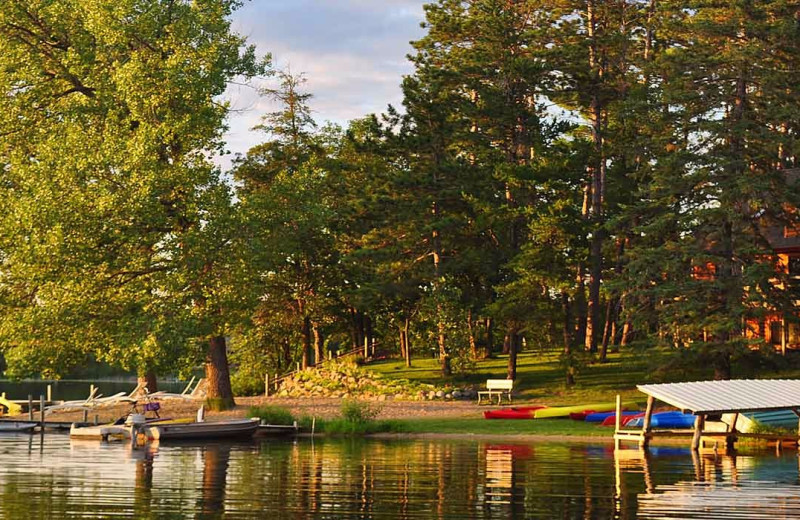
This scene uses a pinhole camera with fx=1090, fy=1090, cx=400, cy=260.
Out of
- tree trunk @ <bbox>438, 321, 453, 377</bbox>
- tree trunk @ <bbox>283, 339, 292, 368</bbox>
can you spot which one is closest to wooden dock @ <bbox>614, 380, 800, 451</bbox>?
tree trunk @ <bbox>438, 321, 453, 377</bbox>

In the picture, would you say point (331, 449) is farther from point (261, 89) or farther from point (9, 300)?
point (261, 89)

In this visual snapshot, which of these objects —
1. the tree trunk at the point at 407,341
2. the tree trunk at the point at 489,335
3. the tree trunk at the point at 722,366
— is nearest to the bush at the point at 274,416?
the tree trunk at the point at 722,366

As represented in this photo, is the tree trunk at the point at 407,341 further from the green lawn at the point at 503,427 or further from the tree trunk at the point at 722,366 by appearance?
the tree trunk at the point at 722,366

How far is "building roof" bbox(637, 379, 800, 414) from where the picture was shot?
92.2 feet

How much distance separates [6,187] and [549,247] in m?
23.9

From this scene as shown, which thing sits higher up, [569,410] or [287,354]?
[287,354]

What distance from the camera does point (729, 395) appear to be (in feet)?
97.0

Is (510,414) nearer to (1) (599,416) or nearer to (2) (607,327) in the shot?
(1) (599,416)

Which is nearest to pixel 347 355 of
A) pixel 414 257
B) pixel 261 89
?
pixel 414 257

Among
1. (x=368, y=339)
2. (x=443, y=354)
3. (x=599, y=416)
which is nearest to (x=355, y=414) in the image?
(x=599, y=416)

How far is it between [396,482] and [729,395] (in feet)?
37.2

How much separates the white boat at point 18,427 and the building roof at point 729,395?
83.5 ft

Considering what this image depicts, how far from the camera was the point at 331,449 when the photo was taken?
106 ft

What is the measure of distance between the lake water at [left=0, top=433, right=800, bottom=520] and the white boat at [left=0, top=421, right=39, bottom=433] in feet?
33.8
